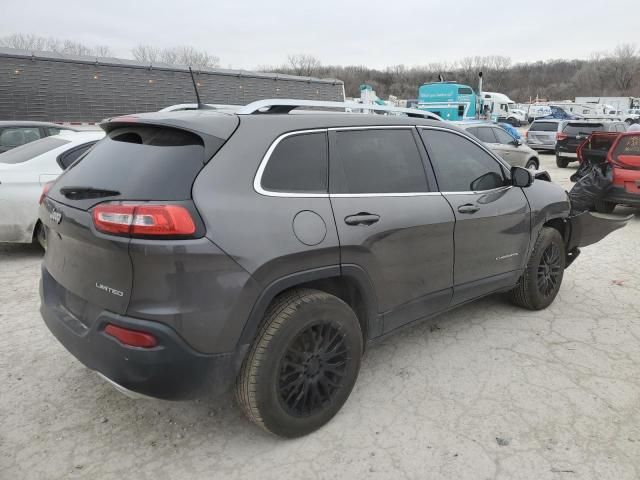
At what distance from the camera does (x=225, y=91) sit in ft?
63.6

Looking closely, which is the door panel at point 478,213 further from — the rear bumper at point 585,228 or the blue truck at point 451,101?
the blue truck at point 451,101

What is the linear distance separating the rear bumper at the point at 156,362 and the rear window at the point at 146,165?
59 cm

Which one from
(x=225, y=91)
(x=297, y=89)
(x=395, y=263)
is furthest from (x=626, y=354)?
(x=297, y=89)

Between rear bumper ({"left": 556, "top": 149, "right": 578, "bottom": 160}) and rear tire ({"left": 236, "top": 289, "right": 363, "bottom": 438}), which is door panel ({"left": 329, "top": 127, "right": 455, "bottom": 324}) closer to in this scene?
rear tire ({"left": 236, "top": 289, "right": 363, "bottom": 438})

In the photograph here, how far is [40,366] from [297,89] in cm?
2000

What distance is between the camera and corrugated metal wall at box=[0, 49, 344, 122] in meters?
15.1

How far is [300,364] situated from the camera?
2.52 metres

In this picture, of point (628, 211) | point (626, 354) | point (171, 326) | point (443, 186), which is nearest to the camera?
point (171, 326)

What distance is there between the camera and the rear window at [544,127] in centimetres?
2005

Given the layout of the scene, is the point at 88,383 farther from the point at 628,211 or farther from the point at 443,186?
the point at 628,211

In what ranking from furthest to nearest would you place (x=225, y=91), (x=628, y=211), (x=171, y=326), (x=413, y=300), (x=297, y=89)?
(x=297, y=89)
(x=225, y=91)
(x=628, y=211)
(x=413, y=300)
(x=171, y=326)

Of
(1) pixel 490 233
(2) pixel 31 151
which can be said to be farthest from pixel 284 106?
(2) pixel 31 151

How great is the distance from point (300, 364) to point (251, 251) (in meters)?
0.71

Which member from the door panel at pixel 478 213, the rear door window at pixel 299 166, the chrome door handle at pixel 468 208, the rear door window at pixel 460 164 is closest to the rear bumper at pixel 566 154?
the door panel at pixel 478 213
